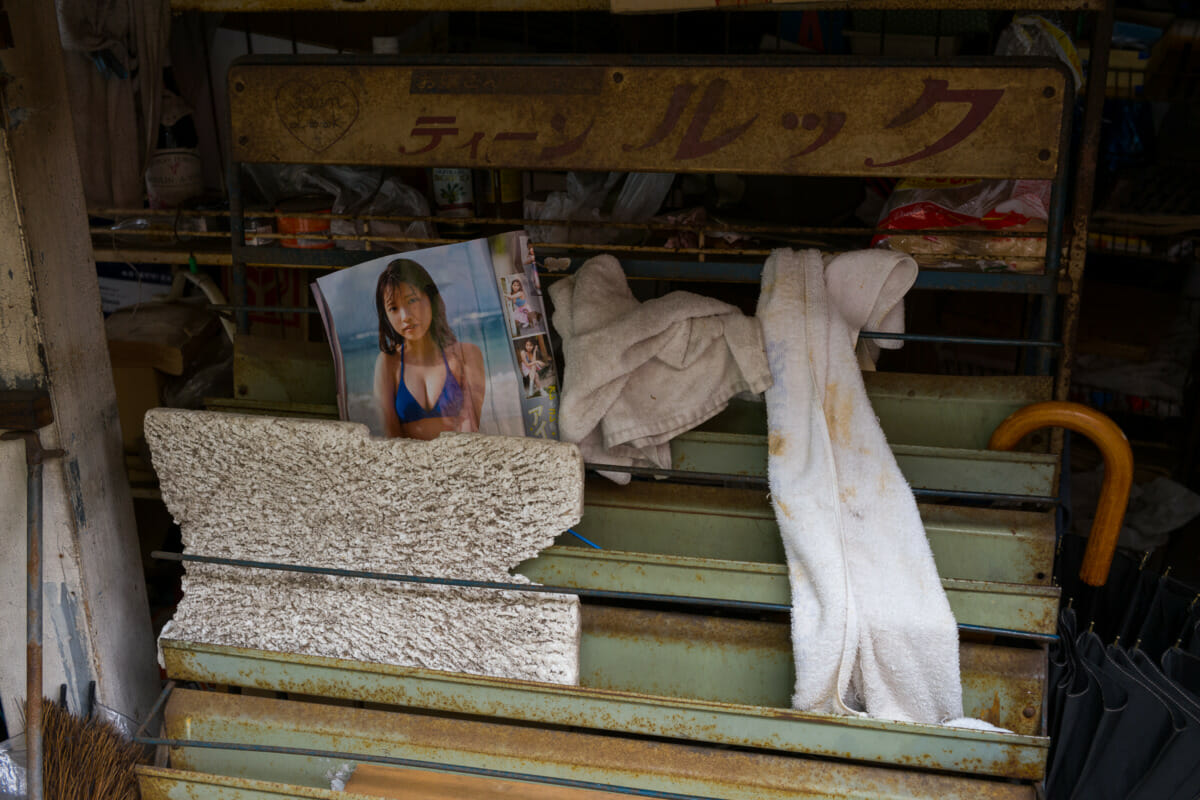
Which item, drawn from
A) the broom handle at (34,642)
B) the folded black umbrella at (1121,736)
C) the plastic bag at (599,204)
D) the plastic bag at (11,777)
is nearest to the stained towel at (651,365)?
the plastic bag at (599,204)

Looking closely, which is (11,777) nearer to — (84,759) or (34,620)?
(84,759)

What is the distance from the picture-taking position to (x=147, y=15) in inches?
79.6

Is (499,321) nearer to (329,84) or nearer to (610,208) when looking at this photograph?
(329,84)

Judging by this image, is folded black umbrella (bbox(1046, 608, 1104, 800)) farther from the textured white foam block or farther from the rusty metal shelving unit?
the textured white foam block

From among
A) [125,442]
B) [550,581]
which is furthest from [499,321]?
[125,442]

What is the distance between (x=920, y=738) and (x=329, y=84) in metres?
1.43

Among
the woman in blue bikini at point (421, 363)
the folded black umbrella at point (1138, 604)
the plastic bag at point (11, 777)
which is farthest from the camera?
the folded black umbrella at point (1138, 604)

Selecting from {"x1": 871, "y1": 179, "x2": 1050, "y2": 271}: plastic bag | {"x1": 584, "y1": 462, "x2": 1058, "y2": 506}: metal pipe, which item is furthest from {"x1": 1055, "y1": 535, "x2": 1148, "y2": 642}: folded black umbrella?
{"x1": 871, "y1": 179, "x2": 1050, "y2": 271}: plastic bag

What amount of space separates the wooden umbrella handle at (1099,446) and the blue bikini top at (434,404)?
886mm

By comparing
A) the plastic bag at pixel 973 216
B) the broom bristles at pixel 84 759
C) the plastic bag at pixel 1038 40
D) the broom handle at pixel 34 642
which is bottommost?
the broom bristles at pixel 84 759

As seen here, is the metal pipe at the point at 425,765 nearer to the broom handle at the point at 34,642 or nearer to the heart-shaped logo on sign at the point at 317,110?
the broom handle at the point at 34,642

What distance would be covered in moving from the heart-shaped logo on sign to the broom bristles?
1122 millimetres

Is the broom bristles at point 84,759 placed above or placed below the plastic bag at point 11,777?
above

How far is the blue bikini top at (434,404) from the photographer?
5.05 feet
